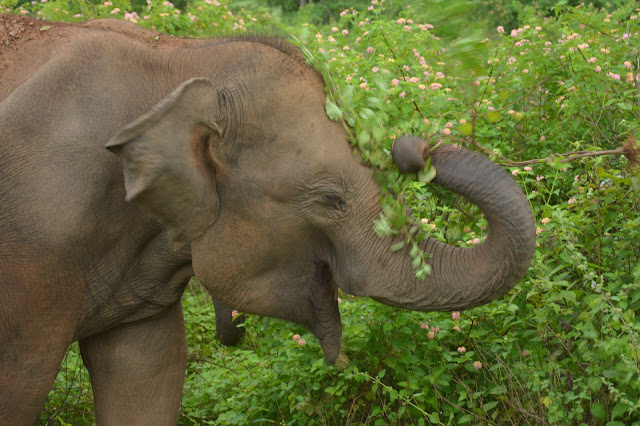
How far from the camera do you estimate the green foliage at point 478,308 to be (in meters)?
3.04

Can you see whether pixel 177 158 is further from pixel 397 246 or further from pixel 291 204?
pixel 397 246

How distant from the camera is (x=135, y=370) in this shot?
348 centimetres

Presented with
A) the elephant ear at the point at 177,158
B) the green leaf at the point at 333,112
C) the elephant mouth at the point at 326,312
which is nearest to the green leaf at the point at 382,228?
the elephant mouth at the point at 326,312

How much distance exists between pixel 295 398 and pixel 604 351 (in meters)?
1.33

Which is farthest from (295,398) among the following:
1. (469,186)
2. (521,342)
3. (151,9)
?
(151,9)

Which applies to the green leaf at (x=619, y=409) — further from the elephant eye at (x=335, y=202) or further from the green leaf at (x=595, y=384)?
the elephant eye at (x=335, y=202)

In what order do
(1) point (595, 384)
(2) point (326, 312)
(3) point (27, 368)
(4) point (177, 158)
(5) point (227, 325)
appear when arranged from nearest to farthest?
(4) point (177, 158) < (3) point (27, 368) < (2) point (326, 312) < (1) point (595, 384) < (5) point (227, 325)

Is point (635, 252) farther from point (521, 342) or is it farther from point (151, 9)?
point (151, 9)

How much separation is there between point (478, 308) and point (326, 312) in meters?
0.98

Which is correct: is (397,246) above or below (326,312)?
above

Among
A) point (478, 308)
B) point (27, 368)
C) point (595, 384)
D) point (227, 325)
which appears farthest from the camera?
point (227, 325)

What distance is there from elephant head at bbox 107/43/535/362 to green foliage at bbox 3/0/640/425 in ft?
0.24

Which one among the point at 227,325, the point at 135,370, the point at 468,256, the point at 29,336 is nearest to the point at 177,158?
the point at 29,336

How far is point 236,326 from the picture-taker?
413 cm
